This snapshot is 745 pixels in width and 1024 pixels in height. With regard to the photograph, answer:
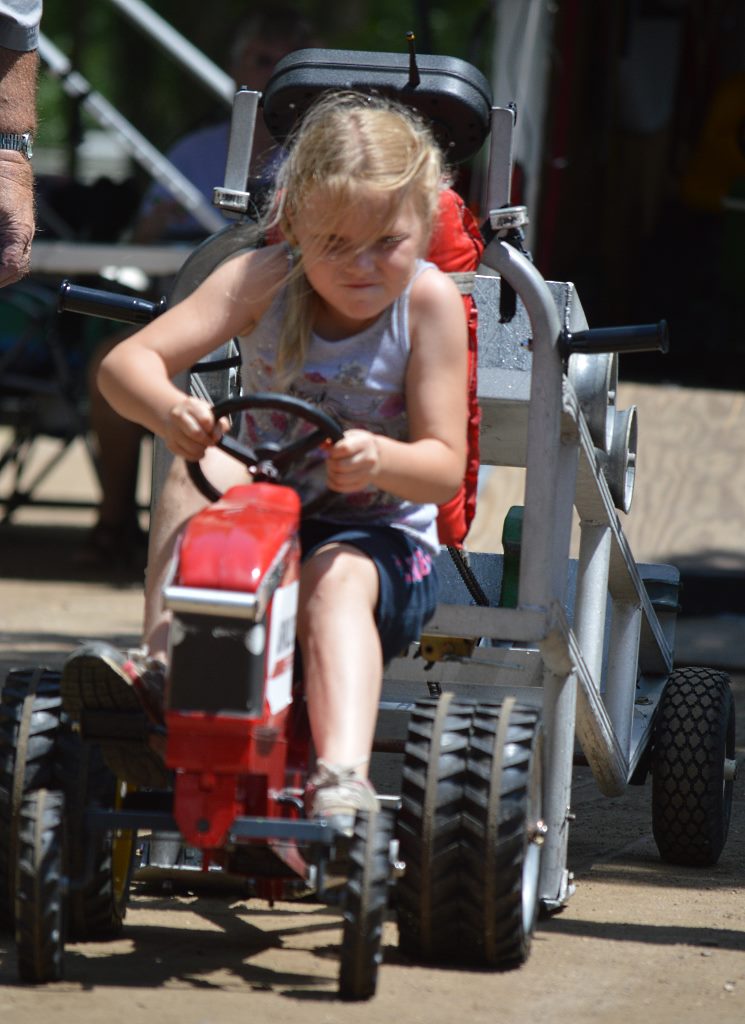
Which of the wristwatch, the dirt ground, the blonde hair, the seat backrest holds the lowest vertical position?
the dirt ground

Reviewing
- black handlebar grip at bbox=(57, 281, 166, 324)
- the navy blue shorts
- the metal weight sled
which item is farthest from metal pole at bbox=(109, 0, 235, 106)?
the navy blue shorts

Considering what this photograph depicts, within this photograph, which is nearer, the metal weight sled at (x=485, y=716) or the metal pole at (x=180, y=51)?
the metal weight sled at (x=485, y=716)

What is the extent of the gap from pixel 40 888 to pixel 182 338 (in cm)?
93

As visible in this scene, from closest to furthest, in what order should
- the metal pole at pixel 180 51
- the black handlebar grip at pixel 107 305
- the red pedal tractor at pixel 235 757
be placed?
the red pedal tractor at pixel 235 757 → the black handlebar grip at pixel 107 305 → the metal pole at pixel 180 51

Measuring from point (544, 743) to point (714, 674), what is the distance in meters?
1.14

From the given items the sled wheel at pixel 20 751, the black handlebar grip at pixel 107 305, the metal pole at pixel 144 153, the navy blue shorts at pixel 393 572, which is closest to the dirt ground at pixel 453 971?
the sled wheel at pixel 20 751

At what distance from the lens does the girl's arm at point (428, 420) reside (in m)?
2.70

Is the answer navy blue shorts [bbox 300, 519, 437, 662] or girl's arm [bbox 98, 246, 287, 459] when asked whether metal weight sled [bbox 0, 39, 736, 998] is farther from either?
girl's arm [bbox 98, 246, 287, 459]

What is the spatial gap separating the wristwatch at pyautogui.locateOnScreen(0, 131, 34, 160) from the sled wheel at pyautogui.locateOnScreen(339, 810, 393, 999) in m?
1.85

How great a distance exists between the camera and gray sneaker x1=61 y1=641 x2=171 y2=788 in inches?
104

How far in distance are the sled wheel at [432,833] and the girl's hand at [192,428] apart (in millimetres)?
597

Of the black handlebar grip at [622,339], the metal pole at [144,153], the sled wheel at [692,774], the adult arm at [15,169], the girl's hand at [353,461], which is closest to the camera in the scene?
the girl's hand at [353,461]

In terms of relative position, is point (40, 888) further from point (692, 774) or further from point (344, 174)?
point (692, 774)

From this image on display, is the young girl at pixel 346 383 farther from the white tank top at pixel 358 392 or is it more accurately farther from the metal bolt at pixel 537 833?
the metal bolt at pixel 537 833
